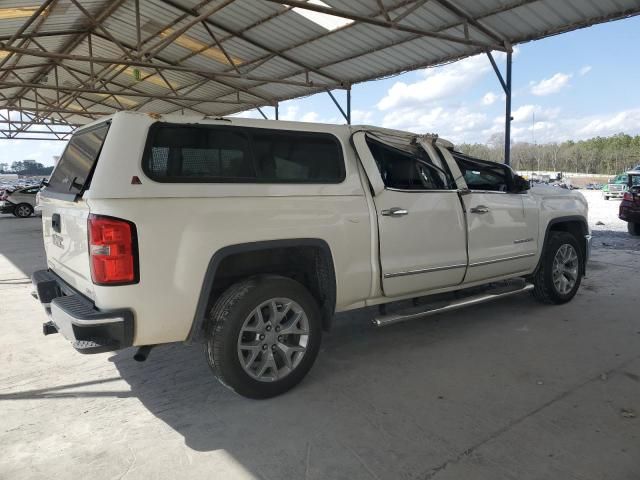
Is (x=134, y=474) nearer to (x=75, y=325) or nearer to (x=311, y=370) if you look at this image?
(x=75, y=325)

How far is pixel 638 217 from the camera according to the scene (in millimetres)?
11641

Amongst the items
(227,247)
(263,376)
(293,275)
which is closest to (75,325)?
(227,247)

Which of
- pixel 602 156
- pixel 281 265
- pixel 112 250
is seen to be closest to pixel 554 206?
pixel 281 265

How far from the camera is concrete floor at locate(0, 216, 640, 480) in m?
2.62

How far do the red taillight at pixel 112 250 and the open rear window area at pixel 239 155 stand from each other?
1.22ft

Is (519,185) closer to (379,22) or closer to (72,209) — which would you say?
(72,209)

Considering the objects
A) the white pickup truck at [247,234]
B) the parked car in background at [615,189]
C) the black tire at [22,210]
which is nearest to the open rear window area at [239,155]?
the white pickup truck at [247,234]

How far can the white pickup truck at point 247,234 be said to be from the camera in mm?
2807

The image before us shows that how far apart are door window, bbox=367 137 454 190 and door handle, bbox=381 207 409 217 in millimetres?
222

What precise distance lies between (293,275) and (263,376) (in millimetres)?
793

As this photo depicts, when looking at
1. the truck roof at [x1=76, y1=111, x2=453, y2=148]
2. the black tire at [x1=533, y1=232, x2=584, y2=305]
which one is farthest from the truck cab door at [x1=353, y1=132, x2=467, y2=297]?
the black tire at [x1=533, y1=232, x2=584, y2=305]

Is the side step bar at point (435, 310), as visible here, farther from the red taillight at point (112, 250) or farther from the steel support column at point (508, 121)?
the steel support column at point (508, 121)

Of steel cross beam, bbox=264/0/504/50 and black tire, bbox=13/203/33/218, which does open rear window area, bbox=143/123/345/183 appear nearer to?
steel cross beam, bbox=264/0/504/50

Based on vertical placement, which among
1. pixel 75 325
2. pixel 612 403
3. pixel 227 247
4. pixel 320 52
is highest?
pixel 320 52
